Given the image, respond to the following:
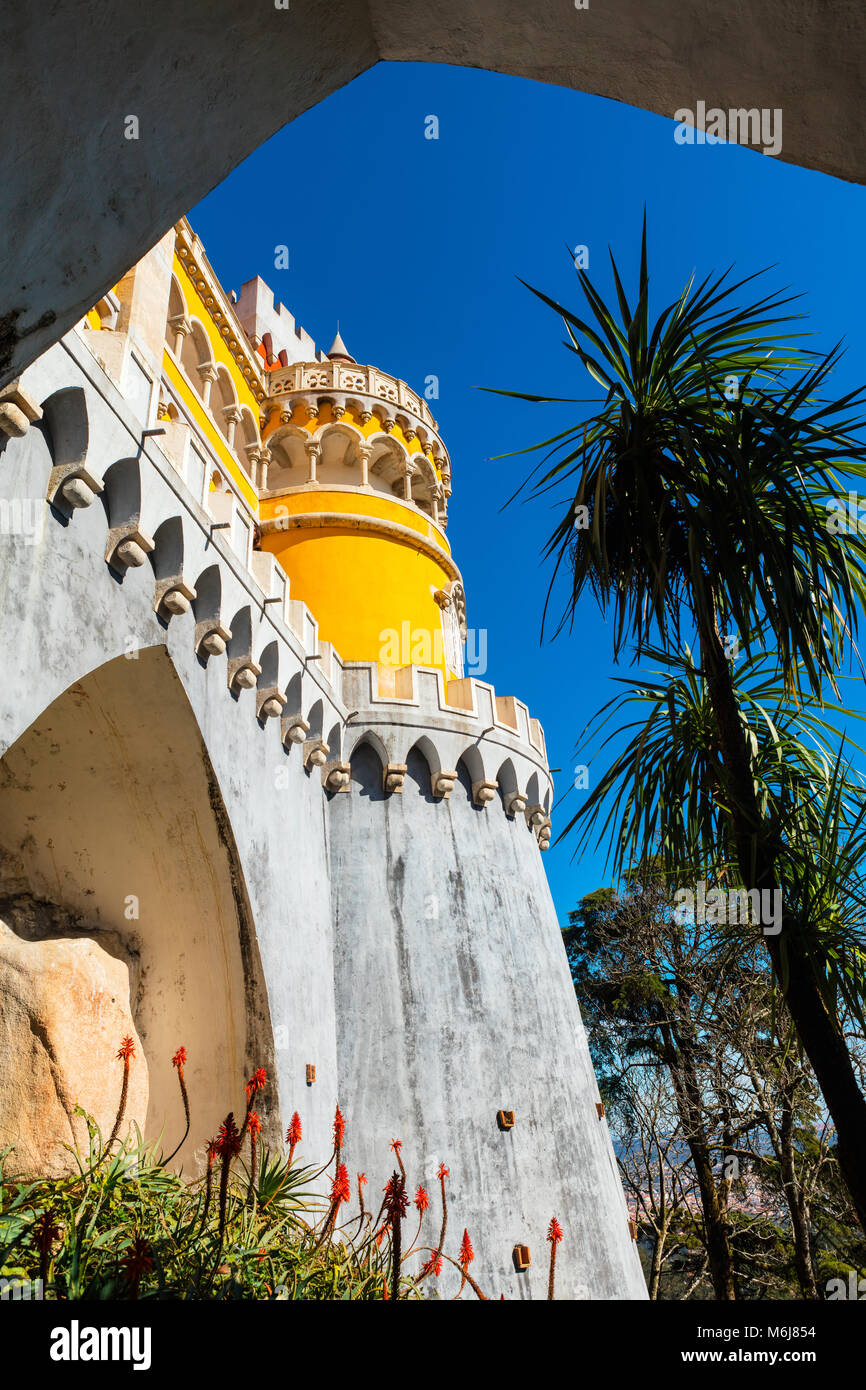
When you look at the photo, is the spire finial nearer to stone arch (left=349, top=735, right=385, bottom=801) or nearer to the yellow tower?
the yellow tower

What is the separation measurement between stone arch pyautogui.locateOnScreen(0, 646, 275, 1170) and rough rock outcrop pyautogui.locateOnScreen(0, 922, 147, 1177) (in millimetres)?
259

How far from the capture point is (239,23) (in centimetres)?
213

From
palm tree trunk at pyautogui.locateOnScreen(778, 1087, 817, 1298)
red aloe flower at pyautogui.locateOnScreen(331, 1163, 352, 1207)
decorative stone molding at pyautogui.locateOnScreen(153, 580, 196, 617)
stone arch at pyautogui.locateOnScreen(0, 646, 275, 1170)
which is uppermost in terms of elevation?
decorative stone molding at pyautogui.locateOnScreen(153, 580, 196, 617)

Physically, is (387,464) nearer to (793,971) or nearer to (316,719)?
(316,719)

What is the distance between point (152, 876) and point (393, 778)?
4.43m

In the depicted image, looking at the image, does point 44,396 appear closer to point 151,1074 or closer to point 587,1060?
point 151,1074

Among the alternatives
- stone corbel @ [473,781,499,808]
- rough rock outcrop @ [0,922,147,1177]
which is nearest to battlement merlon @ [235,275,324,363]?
stone corbel @ [473,781,499,808]

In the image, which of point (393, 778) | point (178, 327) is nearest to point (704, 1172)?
point (393, 778)

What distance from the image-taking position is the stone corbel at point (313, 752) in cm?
1132

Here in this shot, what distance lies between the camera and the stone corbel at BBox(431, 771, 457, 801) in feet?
41.4

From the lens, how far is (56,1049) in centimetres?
712

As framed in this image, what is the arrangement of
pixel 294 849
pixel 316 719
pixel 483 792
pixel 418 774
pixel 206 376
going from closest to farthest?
pixel 294 849
pixel 316 719
pixel 418 774
pixel 483 792
pixel 206 376

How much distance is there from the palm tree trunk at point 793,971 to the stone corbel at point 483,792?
24.6 ft

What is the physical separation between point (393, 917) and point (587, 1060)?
12.4 feet
